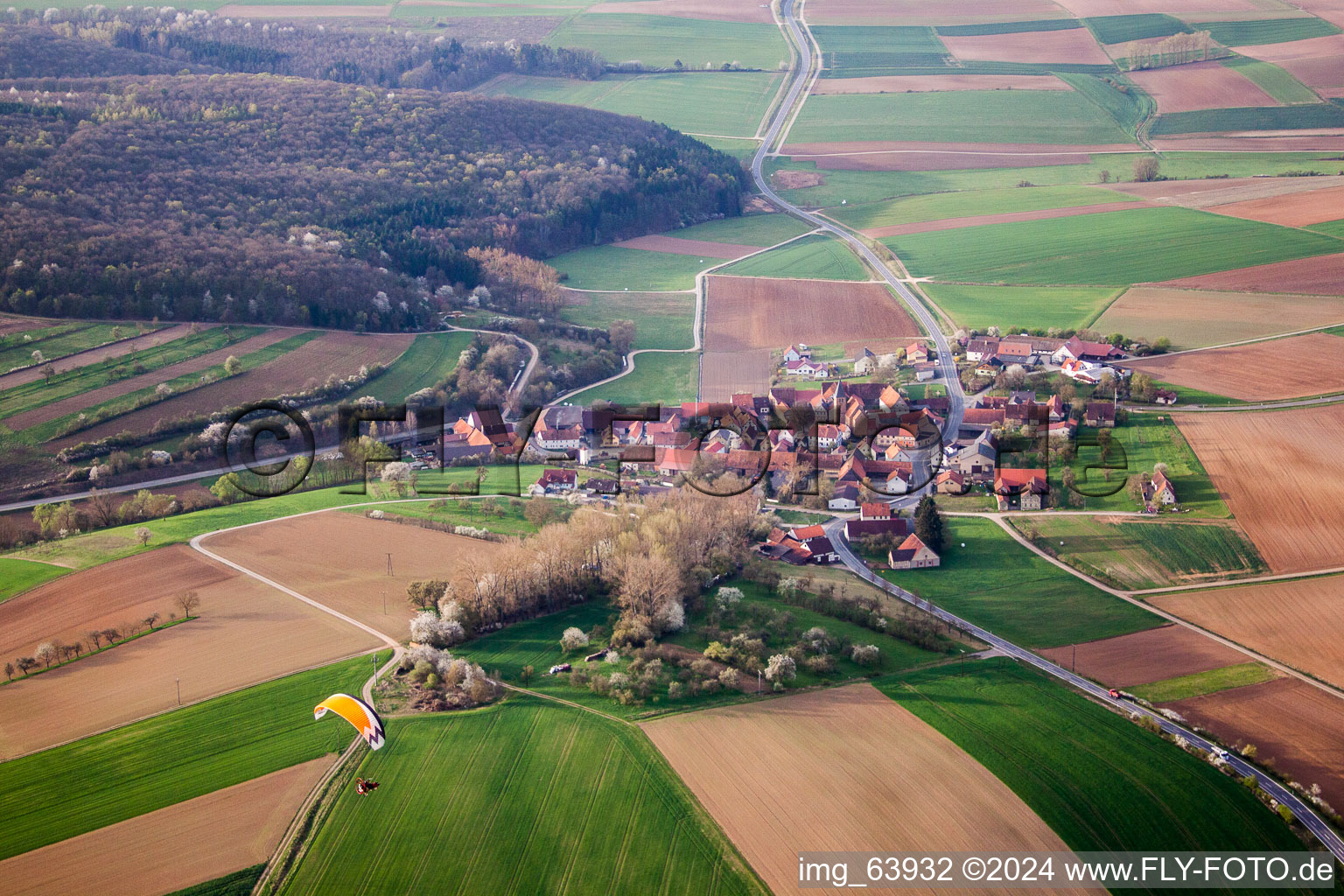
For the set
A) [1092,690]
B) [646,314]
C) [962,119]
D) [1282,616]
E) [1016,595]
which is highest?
[962,119]

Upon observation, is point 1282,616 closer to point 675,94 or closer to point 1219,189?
point 1219,189

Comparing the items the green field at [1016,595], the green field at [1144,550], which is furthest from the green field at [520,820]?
the green field at [1144,550]

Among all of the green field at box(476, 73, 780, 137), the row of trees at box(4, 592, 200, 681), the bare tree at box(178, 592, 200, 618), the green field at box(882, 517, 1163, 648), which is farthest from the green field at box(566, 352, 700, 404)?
the green field at box(476, 73, 780, 137)

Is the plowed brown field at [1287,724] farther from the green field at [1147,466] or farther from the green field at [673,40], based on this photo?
the green field at [673,40]

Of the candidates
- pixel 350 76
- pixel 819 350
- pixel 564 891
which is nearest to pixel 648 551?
pixel 564 891

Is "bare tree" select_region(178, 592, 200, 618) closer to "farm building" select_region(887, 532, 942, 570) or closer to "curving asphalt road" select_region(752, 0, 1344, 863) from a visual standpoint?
"curving asphalt road" select_region(752, 0, 1344, 863)

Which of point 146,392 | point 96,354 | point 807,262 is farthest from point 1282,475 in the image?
point 96,354
